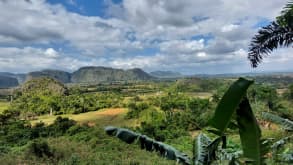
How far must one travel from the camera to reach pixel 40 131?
27.0m

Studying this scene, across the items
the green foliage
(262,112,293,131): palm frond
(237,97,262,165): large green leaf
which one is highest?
(237,97,262,165): large green leaf

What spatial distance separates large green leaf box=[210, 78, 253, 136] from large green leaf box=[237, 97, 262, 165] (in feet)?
0.25

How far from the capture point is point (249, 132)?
1.34m

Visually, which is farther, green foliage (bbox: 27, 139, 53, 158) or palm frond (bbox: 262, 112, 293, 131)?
green foliage (bbox: 27, 139, 53, 158)

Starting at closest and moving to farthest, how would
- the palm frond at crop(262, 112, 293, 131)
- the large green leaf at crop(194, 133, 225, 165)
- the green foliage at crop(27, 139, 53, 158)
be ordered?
the large green leaf at crop(194, 133, 225, 165) → the palm frond at crop(262, 112, 293, 131) → the green foliage at crop(27, 139, 53, 158)

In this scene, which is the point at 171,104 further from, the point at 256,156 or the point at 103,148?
the point at 256,156

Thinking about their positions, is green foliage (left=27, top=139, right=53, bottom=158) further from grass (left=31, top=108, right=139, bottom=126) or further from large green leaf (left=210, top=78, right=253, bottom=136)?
grass (left=31, top=108, right=139, bottom=126)

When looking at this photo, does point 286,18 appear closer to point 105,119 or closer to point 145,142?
point 145,142

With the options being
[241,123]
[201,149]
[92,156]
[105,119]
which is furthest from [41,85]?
[241,123]

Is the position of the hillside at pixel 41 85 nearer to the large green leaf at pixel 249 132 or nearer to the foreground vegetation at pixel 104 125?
the foreground vegetation at pixel 104 125

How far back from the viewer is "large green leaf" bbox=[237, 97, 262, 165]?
4.29 ft

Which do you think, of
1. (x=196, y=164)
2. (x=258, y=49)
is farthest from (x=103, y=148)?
(x=196, y=164)

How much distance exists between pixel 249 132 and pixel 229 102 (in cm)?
21

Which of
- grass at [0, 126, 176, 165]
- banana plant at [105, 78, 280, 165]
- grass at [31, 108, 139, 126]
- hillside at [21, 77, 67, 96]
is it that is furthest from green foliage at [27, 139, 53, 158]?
hillside at [21, 77, 67, 96]
